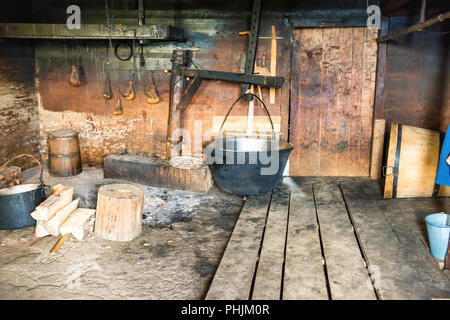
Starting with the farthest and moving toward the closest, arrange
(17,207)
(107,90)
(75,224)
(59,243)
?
(107,90), (17,207), (75,224), (59,243)

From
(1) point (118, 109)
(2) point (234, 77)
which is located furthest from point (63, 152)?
(2) point (234, 77)

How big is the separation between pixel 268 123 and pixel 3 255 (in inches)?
167

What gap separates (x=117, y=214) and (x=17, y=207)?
1.31 m

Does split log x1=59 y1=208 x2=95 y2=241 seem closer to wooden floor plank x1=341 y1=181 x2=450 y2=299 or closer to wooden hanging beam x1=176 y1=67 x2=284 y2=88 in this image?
wooden hanging beam x1=176 y1=67 x2=284 y2=88

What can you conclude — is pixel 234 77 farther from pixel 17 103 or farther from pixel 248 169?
pixel 17 103

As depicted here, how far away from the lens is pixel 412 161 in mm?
5727

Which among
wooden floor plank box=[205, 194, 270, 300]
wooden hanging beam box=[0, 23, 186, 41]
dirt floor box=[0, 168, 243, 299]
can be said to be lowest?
dirt floor box=[0, 168, 243, 299]

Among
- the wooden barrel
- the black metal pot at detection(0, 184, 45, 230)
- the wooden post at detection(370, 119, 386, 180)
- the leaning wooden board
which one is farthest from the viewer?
the wooden barrel

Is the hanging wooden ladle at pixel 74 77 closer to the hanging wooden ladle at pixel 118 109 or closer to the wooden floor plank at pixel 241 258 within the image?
the hanging wooden ladle at pixel 118 109

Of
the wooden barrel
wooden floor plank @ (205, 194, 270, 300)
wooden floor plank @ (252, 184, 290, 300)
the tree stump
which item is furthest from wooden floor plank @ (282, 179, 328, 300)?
the wooden barrel

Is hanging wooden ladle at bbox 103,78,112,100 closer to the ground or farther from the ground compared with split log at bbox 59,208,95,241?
farther from the ground

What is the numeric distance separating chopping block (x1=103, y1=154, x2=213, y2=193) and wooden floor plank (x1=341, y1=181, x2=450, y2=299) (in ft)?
7.10

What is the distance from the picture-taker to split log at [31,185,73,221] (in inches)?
184

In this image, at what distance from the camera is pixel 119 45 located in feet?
23.0
